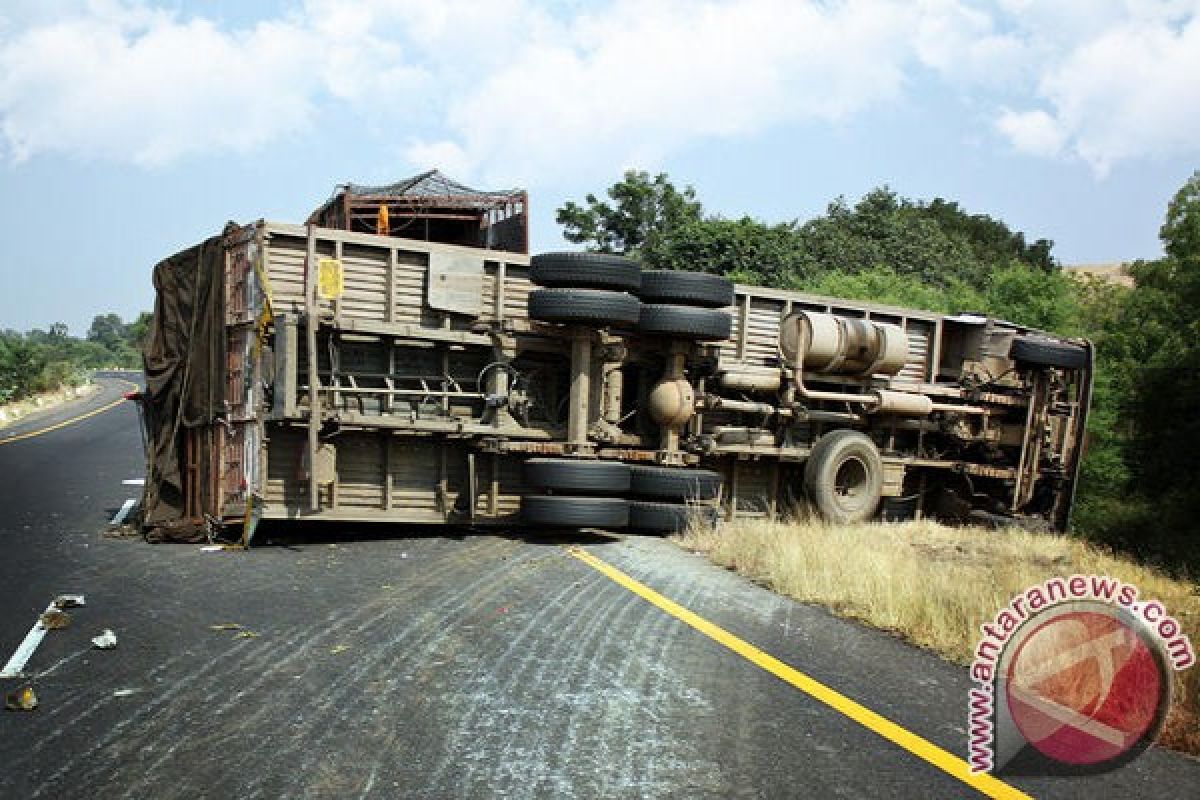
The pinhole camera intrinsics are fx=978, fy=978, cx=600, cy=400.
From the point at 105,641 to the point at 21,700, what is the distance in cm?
109

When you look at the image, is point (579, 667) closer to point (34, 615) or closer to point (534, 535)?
point (34, 615)

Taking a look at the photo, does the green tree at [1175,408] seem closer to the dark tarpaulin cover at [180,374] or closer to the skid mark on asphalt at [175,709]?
the dark tarpaulin cover at [180,374]

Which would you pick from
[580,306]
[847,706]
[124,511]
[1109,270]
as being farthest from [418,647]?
[1109,270]

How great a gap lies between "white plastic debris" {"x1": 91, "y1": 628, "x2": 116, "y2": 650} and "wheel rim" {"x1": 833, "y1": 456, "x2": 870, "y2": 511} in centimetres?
844

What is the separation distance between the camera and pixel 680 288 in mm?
10773

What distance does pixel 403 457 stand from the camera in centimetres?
1031

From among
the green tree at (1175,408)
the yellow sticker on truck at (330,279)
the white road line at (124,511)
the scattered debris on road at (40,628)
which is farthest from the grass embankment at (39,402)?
the green tree at (1175,408)

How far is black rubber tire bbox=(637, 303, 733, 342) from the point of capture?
10656 millimetres

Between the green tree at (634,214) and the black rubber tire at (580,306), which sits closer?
the black rubber tire at (580,306)

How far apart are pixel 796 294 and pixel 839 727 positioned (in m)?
8.55

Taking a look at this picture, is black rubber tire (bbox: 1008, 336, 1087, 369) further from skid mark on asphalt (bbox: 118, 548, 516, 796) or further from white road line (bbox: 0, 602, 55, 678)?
white road line (bbox: 0, 602, 55, 678)

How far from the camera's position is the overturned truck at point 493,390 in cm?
977

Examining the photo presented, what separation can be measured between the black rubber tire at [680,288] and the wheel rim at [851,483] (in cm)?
280

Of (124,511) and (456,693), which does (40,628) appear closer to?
(456,693)
